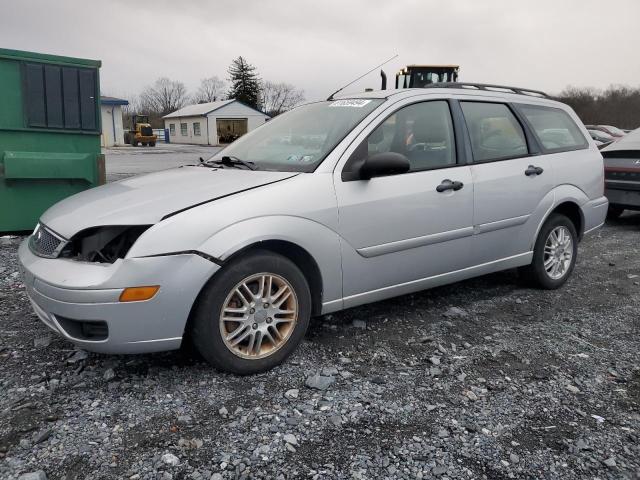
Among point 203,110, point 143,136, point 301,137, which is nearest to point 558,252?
point 301,137

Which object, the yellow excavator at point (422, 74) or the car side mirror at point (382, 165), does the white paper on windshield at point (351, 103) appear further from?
the yellow excavator at point (422, 74)

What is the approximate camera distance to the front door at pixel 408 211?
11.2ft

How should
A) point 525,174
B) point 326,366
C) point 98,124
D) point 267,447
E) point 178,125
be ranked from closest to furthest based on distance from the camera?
1. point 267,447
2. point 326,366
3. point 525,174
4. point 98,124
5. point 178,125

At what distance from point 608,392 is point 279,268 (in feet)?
6.55

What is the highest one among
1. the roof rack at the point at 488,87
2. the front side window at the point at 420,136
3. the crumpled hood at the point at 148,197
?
the roof rack at the point at 488,87

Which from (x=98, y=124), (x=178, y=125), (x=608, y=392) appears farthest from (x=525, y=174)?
(x=178, y=125)

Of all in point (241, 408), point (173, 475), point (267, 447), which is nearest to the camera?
point (173, 475)

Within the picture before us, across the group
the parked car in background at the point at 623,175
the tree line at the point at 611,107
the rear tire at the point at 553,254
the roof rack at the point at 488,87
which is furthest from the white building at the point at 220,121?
the rear tire at the point at 553,254

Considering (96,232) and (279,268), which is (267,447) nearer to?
(279,268)

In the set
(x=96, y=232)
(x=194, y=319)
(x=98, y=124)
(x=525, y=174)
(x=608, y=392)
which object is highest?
(x=98, y=124)

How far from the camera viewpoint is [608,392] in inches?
121

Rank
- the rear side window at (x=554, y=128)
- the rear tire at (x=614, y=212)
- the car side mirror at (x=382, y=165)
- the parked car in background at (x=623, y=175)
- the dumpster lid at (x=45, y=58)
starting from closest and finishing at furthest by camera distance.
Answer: the car side mirror at (x=382, y=165), the rear side window at (x=554, y=128), the dumpster lid at (x=45, y=58), the parked car in background at (x=623, y=175), the rear tire at (x=614, y=212)

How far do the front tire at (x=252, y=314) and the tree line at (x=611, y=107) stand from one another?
55814 millimetres

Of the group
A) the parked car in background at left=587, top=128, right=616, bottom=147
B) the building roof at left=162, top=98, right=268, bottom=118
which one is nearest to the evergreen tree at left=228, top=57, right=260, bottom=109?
the building roof at left=162, top=98, right=268, bottom=118
